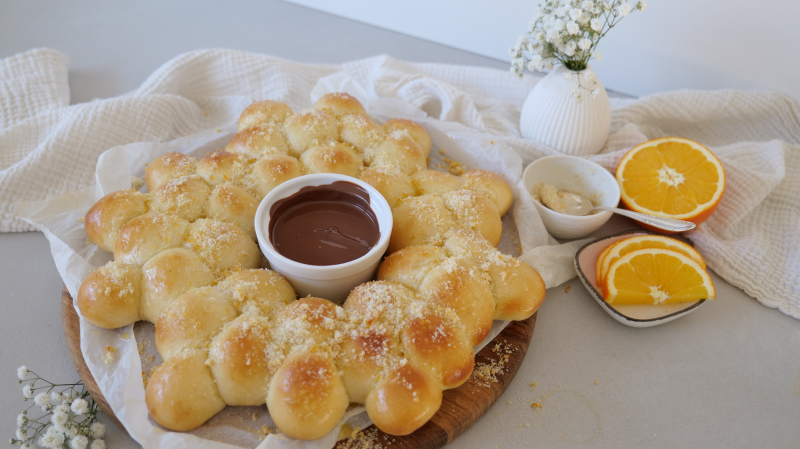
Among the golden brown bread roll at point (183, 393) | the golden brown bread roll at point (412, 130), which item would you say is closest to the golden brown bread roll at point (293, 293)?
the golden brown bread roll at point (183, 393)

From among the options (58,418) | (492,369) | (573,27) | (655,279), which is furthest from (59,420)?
(573,27)

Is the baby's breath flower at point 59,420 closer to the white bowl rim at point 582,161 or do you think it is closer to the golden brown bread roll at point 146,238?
the golden brown bread roll at point 146,238

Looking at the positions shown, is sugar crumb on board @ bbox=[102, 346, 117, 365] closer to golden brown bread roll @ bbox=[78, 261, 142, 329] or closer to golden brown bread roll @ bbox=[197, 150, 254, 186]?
golden brown bread roll @ bbox=[78, 261, 142, 329]

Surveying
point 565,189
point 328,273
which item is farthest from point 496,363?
point 565,189

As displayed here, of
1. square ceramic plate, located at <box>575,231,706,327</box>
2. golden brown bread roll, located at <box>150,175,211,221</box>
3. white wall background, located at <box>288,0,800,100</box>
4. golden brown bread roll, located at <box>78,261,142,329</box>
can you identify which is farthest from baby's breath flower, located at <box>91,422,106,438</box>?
white wall background, located at <box>288,0,800,100</box>

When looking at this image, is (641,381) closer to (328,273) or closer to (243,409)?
(328,273)

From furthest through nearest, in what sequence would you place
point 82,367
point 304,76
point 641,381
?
point 304,76 → point 641,381 → point 82,367
